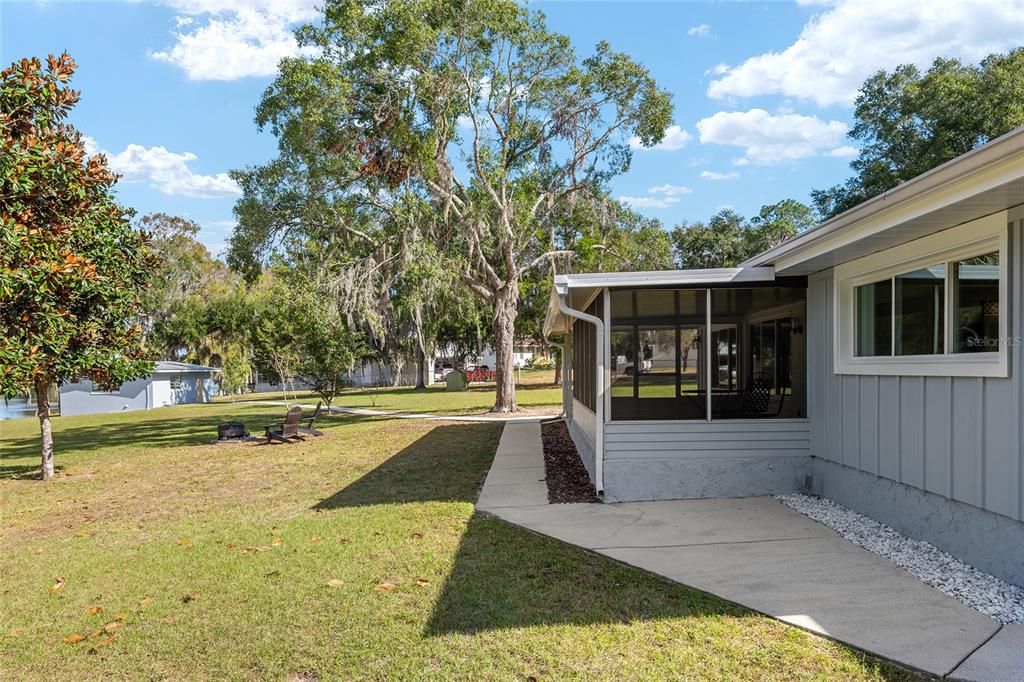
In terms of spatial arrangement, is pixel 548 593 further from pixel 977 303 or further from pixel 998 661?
pixel 977 303

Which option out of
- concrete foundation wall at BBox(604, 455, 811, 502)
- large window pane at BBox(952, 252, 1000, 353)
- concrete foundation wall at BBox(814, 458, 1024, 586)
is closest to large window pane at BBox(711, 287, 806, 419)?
concrete foundation wall at BBox(604, 455, 811, 502)

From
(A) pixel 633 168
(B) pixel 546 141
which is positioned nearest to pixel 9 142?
(B) pixel 546 141

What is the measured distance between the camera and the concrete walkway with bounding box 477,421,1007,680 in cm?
351

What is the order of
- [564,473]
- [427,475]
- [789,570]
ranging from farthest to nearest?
[427,475]
[564,473]
[789,570]

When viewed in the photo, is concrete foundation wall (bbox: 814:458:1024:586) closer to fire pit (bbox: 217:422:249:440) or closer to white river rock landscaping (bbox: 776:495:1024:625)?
white river rock landscaping (bbox: 776:495:1024:625)

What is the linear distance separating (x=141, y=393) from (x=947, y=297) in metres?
33.0

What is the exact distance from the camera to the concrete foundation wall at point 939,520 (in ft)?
14.3

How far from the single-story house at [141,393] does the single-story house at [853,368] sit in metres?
26.9

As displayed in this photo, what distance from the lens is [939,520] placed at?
16.6 feet

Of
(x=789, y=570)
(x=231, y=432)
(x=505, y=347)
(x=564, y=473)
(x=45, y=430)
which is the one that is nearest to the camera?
(x=789, y=570)

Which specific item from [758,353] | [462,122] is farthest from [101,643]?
[462,122]

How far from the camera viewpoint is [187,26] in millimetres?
13086

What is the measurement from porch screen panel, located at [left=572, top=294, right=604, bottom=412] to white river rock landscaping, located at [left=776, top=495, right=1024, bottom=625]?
9.73ft

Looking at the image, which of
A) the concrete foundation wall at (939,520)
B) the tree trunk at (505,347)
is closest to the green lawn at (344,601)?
the concrete foundation wall at (939,520)
